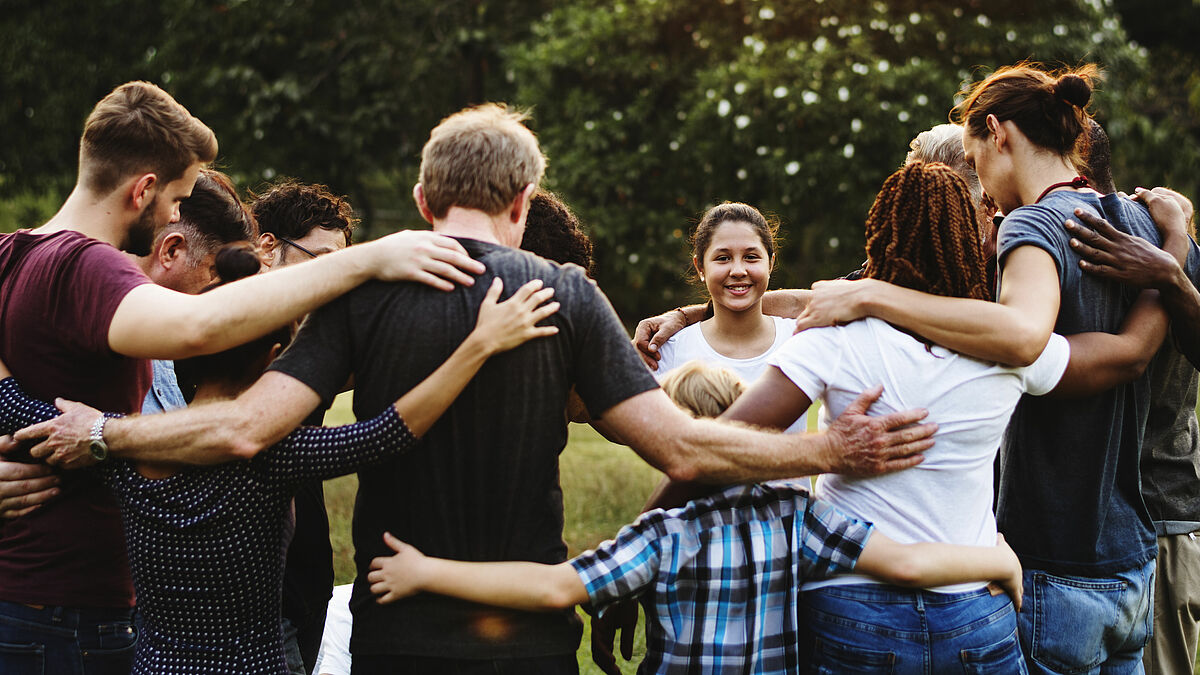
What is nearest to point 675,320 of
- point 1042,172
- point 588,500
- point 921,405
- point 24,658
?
point 1042,172

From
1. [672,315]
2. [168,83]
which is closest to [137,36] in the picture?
[168,83]

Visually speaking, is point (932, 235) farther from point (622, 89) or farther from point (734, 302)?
point (622, 89)

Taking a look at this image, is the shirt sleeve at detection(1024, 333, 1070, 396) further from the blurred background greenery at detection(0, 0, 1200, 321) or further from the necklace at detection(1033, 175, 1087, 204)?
the blurred background greenery at detection(0, 0, 1200, 321)

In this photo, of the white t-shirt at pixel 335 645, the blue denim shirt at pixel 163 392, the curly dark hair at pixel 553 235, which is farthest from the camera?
the white t-shirt at pixel 335 645

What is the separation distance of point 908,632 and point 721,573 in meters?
0.49

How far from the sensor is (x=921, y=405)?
2.60 metres

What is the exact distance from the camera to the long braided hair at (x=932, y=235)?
2.66 meters

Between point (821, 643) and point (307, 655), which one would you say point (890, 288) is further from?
point (307, 655)

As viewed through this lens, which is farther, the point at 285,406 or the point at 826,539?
the point at 826,539

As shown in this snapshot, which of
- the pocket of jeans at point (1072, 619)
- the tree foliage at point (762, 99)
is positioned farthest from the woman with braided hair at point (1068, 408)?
the tree foliage at point (762, 99)

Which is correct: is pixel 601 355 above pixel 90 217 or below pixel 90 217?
below

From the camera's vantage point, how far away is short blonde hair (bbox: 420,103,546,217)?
2.60 metres

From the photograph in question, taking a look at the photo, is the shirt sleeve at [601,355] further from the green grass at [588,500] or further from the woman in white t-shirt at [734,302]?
the green grass at [588,500]

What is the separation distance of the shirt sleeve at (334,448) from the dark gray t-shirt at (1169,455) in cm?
251
